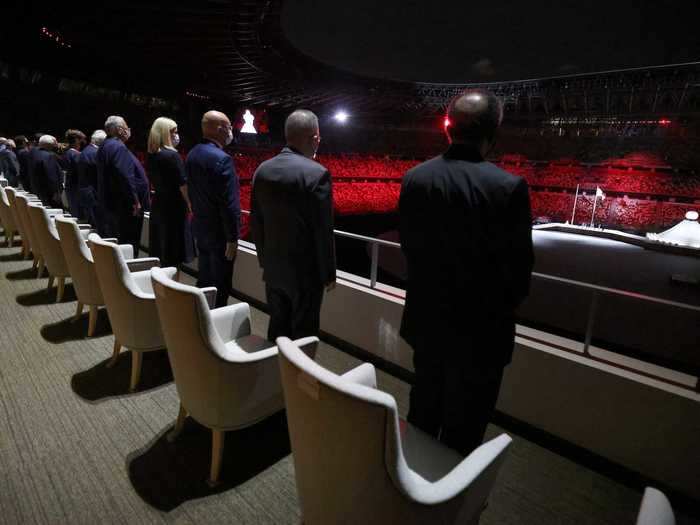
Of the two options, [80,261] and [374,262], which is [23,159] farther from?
[374,262]

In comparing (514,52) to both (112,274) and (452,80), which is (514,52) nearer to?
(452,80)

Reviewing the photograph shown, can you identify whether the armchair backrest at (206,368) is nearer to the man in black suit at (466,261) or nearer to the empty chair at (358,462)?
the empty chair at (358,462)

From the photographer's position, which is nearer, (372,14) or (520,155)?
(372,14)

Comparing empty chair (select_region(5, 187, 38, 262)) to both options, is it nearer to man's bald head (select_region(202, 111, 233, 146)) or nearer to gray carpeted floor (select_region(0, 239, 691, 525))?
gray carpeted floor (select_region(0, 239, 691, 525))

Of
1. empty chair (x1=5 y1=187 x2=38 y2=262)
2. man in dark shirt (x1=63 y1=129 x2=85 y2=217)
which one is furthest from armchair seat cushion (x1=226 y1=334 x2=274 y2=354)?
man in dark shirt (x1=63 y1=129 x2=85 y2=217)

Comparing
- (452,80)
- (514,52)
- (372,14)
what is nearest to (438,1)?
(372,14)

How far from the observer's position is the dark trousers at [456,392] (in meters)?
1.20

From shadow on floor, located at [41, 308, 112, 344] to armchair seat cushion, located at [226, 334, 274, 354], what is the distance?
4.75 ft

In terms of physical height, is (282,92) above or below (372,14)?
below

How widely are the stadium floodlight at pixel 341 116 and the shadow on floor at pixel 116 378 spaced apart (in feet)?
68.3

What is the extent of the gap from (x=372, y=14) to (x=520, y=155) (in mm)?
9057

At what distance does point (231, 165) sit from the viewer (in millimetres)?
2344

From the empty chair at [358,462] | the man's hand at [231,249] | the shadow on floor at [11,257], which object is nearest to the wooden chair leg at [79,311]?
the man's hand at [231,249]

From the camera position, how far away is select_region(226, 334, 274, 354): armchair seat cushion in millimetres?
1812
